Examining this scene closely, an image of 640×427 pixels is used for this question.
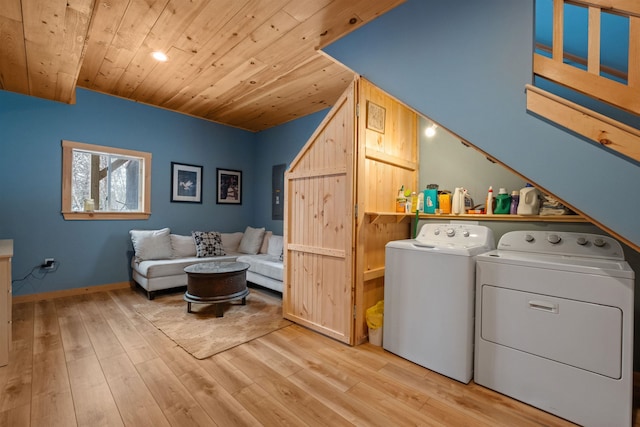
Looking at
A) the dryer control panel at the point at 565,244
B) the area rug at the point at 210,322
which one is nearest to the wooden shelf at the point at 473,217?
the dryer control panel at the point at 565,244

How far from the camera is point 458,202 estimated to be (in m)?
2.64

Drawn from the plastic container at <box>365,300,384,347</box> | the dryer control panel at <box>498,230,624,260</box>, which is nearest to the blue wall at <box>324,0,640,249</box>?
the dryer control panel at <box>498,230,624,260</box>

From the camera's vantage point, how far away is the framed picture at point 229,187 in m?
5.09

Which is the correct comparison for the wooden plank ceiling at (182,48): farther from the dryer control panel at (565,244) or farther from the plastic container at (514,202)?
the dryer control panel at (565,244)

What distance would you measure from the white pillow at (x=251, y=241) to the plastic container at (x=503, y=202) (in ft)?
11.3

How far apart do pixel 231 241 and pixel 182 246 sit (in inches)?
33.4

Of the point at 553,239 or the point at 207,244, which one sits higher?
the point at 553,239

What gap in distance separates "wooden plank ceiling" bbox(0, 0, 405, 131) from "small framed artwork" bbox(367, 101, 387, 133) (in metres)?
0.65

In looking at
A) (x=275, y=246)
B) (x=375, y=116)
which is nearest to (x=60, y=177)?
(x=275, y=246)

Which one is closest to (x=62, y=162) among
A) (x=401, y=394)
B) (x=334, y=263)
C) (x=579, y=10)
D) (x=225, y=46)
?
(x=225, y=46)

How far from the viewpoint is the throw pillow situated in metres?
4.30

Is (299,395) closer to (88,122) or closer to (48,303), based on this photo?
(48,303)

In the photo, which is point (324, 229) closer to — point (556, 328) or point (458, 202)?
point (458, 202)

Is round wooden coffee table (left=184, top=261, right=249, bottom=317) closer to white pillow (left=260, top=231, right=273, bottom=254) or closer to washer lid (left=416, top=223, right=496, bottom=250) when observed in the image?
white pillow (left=260, top=231, right=273, bottom=254)
